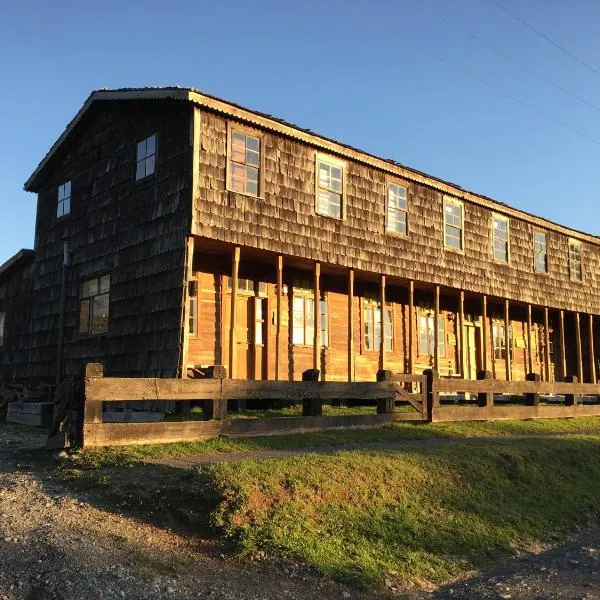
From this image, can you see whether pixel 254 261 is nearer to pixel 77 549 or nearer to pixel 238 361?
pixel 238 361

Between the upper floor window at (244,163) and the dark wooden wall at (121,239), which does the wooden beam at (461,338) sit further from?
the dark wooden wall at (121,239)

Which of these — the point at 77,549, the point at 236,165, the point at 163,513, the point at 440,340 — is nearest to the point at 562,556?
the point at 163,513

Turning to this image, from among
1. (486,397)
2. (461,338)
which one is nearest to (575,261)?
(461,338)

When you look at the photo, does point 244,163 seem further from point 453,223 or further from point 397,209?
point 453,223

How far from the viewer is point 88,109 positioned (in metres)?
18.2

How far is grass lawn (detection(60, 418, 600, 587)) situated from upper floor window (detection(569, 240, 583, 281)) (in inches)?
676

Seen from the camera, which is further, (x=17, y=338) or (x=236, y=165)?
(x=17, y=338)

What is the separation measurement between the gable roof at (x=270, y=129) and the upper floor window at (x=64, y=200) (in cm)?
104

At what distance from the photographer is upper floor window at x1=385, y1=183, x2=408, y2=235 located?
1905 centimetres

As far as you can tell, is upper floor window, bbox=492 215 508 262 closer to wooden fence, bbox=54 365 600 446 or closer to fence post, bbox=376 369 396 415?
wooden fence, bbox=54 365 600 446

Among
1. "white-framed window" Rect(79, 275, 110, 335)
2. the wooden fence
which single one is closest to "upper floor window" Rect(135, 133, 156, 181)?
"white-framed window" Rect(79, 275, 110, 335)

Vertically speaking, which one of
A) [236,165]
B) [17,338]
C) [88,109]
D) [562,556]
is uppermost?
[88,109]

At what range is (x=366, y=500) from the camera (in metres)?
7.96

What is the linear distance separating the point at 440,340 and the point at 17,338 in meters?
13.8
